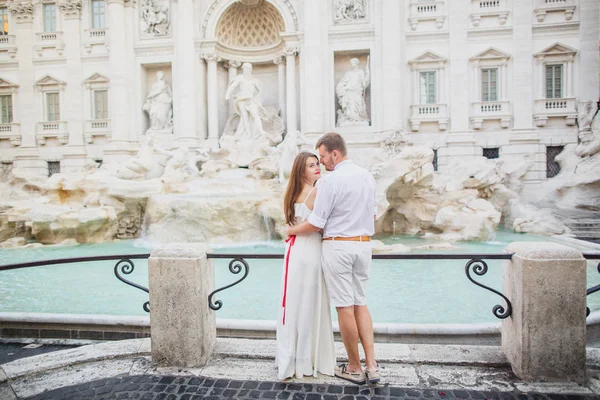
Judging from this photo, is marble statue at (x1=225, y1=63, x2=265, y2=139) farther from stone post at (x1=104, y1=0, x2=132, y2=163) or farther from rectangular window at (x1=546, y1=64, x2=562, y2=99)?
rectangular window at (x1=546, y1=64, x2=562, y2=99)

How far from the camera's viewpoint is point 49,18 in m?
18.5

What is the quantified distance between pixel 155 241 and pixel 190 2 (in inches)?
445

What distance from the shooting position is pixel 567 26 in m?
15.4

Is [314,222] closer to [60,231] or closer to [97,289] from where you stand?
[97,289]

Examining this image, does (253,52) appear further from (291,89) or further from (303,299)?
(303,299)

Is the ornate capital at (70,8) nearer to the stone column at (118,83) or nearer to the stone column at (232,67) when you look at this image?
the stone column at (118,83)

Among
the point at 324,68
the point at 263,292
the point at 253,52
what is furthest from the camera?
the point at 253,52

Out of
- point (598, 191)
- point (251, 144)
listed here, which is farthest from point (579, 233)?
point (251, 144)

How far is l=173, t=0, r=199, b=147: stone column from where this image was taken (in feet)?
54.1

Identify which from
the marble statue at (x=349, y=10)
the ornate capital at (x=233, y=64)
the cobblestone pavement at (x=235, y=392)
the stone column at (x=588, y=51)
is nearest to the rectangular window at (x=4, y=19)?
the ornate capital at (x=233, y=64)

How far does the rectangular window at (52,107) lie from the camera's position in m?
18.7

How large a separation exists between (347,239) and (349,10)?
1619cm

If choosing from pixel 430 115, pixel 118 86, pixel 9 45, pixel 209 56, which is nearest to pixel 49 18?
pixel 9 45

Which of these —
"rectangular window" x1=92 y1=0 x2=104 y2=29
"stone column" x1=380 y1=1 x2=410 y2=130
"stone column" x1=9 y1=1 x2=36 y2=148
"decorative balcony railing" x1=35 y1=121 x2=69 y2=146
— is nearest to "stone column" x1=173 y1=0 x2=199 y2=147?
"rectangular window" x1=92 y1=0 x2=104 y2=29
